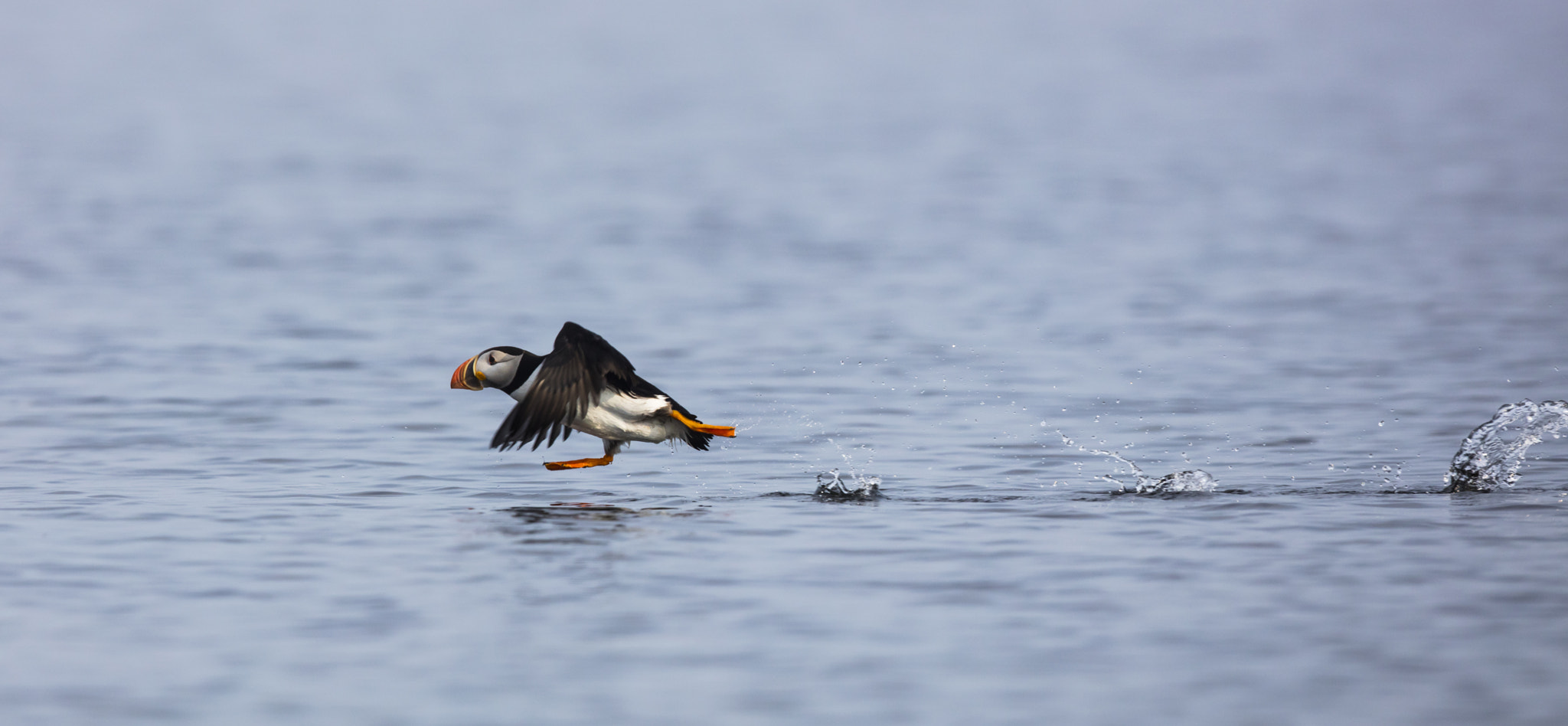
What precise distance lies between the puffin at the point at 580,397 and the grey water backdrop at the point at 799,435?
425mm

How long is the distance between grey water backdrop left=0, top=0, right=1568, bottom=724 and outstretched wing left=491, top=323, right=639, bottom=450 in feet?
1.78

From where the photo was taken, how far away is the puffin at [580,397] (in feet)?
34.5

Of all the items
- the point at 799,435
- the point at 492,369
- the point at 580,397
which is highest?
the point at 492,369

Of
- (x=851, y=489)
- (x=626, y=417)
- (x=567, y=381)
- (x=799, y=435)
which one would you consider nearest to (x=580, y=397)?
(x=567, y=381)

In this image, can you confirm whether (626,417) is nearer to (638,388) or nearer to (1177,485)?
(638,388)

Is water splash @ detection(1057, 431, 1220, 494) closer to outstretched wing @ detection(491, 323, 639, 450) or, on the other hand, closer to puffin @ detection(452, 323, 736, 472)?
puffin @ detection(452, 323, 736, 472)

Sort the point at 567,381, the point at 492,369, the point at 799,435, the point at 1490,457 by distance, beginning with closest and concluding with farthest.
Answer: the point at 567,381
the point at 1490,457
the point at 492,369
the point at 799,435

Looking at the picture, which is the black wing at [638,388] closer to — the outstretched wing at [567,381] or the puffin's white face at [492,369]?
the outstretched wing at [567,381]

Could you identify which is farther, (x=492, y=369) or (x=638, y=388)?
(x=492, y=369)

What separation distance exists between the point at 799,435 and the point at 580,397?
2797 millimetres

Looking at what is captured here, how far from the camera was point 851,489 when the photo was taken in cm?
1095

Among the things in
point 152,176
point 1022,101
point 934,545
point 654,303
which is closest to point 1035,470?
point 934,545

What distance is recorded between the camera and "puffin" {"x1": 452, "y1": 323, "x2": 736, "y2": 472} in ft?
34.5

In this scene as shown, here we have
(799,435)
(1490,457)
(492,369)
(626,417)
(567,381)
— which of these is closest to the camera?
(567,381)
